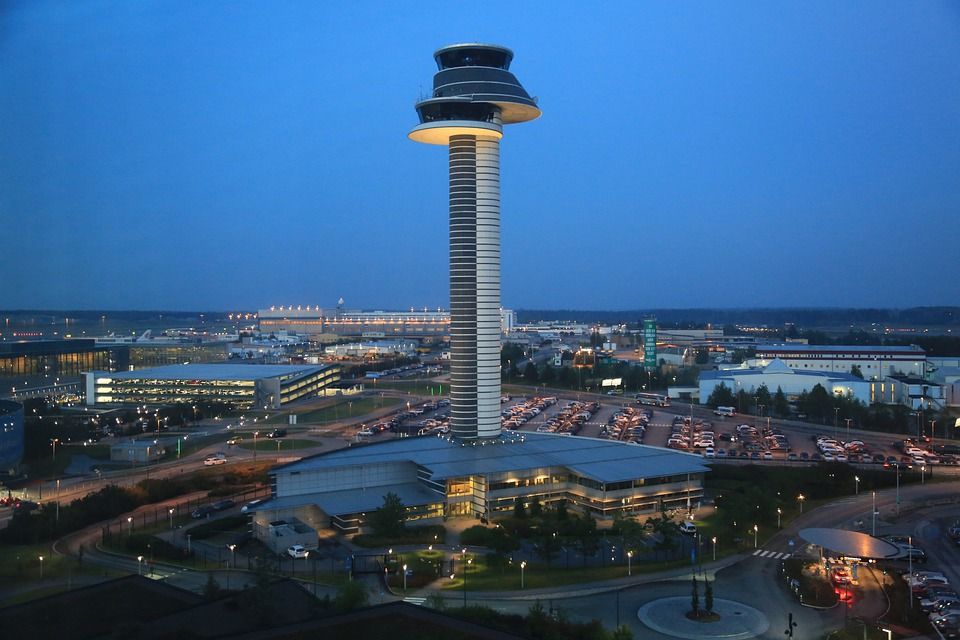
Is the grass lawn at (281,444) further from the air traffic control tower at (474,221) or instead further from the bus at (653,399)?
the bus at (653,399)

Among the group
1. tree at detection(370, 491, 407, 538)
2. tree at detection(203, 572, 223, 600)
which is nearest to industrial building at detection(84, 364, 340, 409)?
tree at detection(370, 491, 407, 538)

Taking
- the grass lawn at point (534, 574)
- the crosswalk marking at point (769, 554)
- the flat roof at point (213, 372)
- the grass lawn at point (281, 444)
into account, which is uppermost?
the flat roof at point (213, 372)

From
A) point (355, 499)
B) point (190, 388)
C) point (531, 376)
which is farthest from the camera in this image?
point (531, 376)

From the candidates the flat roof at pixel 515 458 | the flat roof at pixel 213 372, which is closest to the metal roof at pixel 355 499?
the flat roof at pixel 515 458

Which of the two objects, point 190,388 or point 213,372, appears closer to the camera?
point 190,388

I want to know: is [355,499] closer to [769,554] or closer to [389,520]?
[389,520]

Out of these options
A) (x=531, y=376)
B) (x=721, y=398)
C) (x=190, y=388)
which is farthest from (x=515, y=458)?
(x=531, y=376)
